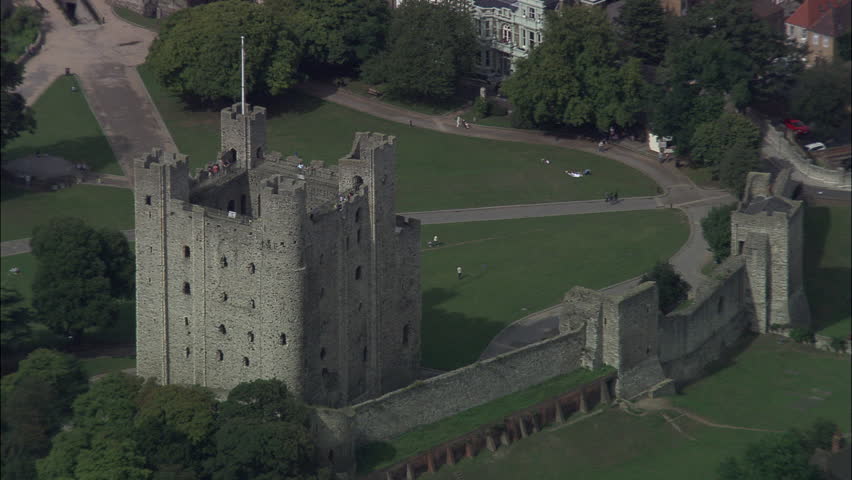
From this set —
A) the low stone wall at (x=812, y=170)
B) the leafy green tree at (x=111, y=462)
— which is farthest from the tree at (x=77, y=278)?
the low stone wall at (x=812, y=170)

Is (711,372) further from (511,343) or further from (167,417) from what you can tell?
(167,417)

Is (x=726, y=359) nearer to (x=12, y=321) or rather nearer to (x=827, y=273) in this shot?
(x=827, y=273)

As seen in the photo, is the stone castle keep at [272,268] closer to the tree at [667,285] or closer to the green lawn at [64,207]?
the tree at [667,285]

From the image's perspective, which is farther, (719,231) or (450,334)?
(719,231)

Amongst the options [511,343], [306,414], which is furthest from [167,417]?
[511,343]

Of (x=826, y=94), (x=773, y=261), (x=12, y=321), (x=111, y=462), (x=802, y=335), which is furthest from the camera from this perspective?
(x=826, y=94)

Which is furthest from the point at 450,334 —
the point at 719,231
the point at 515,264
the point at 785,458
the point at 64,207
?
the point at 785,458

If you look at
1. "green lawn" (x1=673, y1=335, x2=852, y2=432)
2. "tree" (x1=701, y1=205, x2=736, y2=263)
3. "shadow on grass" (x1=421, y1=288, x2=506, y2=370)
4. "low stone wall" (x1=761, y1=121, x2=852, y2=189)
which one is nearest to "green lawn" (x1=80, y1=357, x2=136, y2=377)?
"shadow on grass" (x1=421, y1=288, x2=506, y2=370)

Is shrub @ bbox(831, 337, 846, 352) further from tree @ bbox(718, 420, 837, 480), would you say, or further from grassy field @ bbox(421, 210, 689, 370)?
grassy field @ bbox(421, 210, 689, 370)
